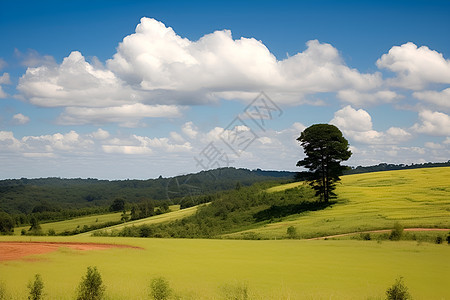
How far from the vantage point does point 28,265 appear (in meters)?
22.2

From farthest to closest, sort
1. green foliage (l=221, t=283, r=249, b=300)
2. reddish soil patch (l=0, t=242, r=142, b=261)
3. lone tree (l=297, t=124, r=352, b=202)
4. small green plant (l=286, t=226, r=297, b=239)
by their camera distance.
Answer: lone tree (l=297, t=124, r=352, b=202) < small green plant (l=286, t=226, r=297, b=239) < reddish soil patch (l=0, t=242, r=142, b=261) < green foliage (l=221, t=283, r=249, b=300)

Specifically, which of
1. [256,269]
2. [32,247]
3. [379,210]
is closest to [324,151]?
[379,210]

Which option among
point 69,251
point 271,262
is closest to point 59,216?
point 69,251

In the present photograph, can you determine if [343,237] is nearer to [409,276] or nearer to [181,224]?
[409,276]

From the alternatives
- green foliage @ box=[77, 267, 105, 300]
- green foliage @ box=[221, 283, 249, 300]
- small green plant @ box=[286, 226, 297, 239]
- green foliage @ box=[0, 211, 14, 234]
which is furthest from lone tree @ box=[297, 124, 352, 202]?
green foliage @ box=[0, 211, 14, 234]

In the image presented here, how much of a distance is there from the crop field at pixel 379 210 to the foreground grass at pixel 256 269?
714 cm

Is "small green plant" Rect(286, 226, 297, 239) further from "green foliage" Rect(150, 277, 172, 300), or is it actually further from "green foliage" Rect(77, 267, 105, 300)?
"green foliage" Rect(77, 267, 105, 300)

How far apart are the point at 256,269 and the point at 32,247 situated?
1681 centimetres

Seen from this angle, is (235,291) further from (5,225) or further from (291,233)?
(5,225)

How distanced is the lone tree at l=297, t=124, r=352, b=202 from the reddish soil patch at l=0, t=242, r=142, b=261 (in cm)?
2827

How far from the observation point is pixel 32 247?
28.2 meters

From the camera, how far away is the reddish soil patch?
25261 millimetres

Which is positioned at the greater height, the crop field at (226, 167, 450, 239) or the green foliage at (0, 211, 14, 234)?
the crop field at (226, 167, 450, 239)

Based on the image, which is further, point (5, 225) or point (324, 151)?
point (5, 225)
